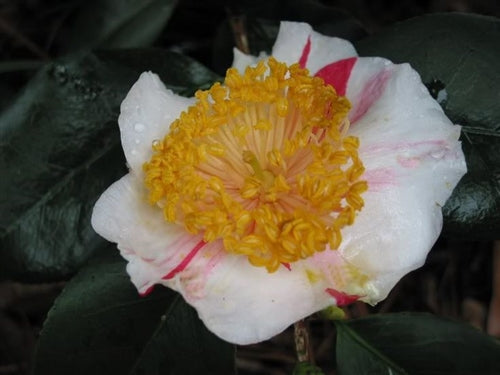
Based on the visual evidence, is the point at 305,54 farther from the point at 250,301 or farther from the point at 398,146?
the point at 250,301

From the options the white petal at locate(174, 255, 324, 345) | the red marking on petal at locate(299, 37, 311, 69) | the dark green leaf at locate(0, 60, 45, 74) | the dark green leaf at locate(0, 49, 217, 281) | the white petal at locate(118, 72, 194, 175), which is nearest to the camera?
the white petal at locate(174, 255, 324, 345)

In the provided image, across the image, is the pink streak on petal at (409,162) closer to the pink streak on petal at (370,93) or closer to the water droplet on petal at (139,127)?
the pink streak on petal at (370,93)

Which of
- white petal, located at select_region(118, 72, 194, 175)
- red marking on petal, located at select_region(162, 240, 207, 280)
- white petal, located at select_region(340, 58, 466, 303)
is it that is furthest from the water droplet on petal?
white petal, located at select_region(340, 58, 466, 303)

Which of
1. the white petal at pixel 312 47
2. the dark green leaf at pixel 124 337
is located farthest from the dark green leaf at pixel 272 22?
the dark green leaf at pixel 124 337

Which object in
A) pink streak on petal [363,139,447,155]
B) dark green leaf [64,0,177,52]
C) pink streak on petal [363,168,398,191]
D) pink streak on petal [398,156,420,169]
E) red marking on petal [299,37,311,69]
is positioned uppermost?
red marking on petal [299,37,311,69]

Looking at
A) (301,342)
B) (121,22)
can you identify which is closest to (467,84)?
(301,342)

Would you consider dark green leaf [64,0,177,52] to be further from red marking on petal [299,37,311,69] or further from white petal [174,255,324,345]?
white petal [174,255,324,345]

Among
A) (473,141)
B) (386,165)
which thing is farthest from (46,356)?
(473,141)
